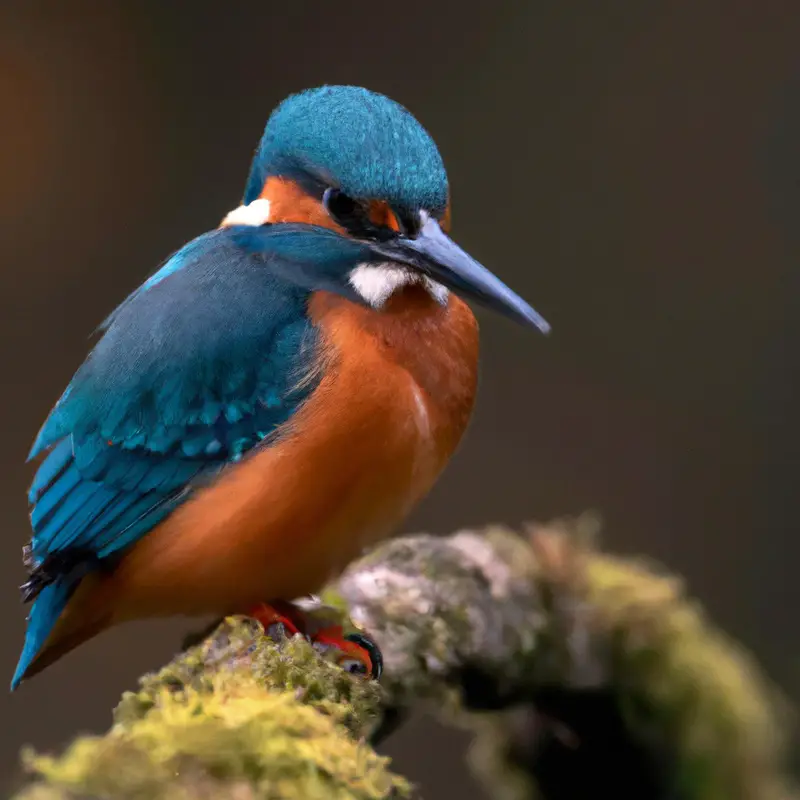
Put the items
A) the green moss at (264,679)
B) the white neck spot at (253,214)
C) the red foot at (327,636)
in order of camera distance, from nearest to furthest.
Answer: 1. the green moss at (264,679)
2. the red foot at (327,636)
3. the white neck spot at (253,214)

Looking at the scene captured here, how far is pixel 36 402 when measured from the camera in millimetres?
2932

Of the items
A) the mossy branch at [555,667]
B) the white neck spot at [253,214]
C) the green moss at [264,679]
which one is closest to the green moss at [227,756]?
the green moss at [264,679]

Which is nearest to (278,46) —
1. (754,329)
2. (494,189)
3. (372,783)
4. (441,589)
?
(494,189)

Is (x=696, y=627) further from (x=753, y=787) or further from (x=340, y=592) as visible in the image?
(x=340, y=592)

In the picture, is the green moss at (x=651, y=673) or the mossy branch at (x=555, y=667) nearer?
the mossy branch at (x=555, y=667)

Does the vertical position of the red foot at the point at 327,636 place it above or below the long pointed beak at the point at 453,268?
below

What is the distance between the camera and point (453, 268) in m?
1.36

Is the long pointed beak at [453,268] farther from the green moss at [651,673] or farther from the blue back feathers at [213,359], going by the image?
the green moss at [651,673]

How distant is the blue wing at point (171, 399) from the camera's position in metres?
1.39

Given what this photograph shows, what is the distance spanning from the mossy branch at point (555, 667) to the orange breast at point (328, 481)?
9 centimetres

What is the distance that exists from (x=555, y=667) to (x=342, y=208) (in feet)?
2.11

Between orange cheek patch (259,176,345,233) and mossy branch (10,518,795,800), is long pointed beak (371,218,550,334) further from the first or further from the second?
mossy branch (10,518,795,800)

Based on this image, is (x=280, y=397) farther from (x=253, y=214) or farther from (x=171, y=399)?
(x=253, y=214)

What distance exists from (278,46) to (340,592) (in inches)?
71.0
